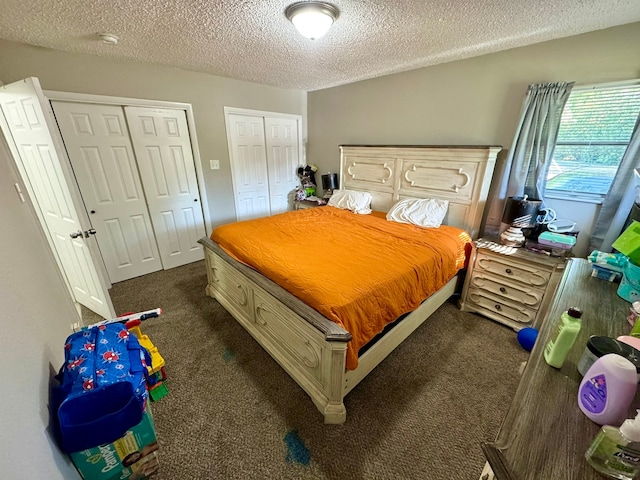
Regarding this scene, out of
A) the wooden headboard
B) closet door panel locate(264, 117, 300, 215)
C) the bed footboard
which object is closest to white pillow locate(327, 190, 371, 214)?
the wooden headboard

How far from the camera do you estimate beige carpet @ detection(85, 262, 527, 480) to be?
1.26 meters

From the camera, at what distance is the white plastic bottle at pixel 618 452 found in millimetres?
527

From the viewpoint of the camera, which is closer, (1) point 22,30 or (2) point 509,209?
(1) point 22,30

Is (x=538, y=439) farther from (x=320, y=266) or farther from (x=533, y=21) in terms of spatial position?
(x=533, y=21)

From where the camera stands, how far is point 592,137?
1946 mm

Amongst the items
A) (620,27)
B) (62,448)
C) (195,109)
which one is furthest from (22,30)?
(620,27)

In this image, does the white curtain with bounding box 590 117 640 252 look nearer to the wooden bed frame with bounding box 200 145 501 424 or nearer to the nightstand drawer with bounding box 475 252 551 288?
the nightstand drawer with bounding box 475 252 551 288

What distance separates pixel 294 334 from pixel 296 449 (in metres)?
0.58

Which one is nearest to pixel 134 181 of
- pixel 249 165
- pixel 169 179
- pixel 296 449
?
pixel 169 179

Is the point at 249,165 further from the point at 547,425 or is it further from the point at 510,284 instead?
the point at 547,425

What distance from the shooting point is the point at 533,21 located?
5.50 feet

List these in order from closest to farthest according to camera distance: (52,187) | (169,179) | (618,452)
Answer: (618,452) < (52,187) < (169,179)

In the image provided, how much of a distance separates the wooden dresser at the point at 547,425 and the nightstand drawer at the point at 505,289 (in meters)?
1.03

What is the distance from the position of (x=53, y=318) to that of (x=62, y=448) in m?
0.85
